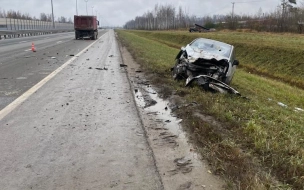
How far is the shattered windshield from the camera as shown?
9796mm

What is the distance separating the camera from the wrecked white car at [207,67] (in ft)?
27.0

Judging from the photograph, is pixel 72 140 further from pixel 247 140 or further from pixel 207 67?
pixel 207 67

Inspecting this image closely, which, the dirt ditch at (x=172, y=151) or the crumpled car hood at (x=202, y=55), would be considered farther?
the crumpled car hood at (x=202, y=55)

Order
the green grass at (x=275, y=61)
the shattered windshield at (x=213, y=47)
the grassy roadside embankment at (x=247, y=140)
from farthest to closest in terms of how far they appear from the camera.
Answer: the green grass at (x=275, y=61) → the shattered windshield at (x=213, y=47) → the grassy roadside embankment at (x=247, y=140)

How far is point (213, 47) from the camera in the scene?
1026cm

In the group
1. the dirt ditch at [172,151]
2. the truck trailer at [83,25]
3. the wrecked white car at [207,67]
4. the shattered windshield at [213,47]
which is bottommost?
the dirt ditch at [172,151]

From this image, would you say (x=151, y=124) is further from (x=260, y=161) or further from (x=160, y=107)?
(x=260, y=161)

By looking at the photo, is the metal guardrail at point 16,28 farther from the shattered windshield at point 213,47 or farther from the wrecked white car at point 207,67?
the wrecked white car at point 207,67

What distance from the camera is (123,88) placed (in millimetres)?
8547

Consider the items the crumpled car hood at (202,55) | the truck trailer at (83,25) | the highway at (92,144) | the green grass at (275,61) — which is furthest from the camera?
the truck trailer at (83,25)

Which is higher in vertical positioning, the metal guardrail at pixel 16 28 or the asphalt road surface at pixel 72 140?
the metal guardrail at pixel 16 28

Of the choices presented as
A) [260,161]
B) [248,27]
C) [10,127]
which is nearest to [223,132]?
[260,161]

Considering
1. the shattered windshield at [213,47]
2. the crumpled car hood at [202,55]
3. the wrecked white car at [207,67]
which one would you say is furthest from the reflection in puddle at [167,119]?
the shattered windshield at [213,47]

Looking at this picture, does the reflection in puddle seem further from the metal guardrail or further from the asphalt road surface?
the metal guardrail
